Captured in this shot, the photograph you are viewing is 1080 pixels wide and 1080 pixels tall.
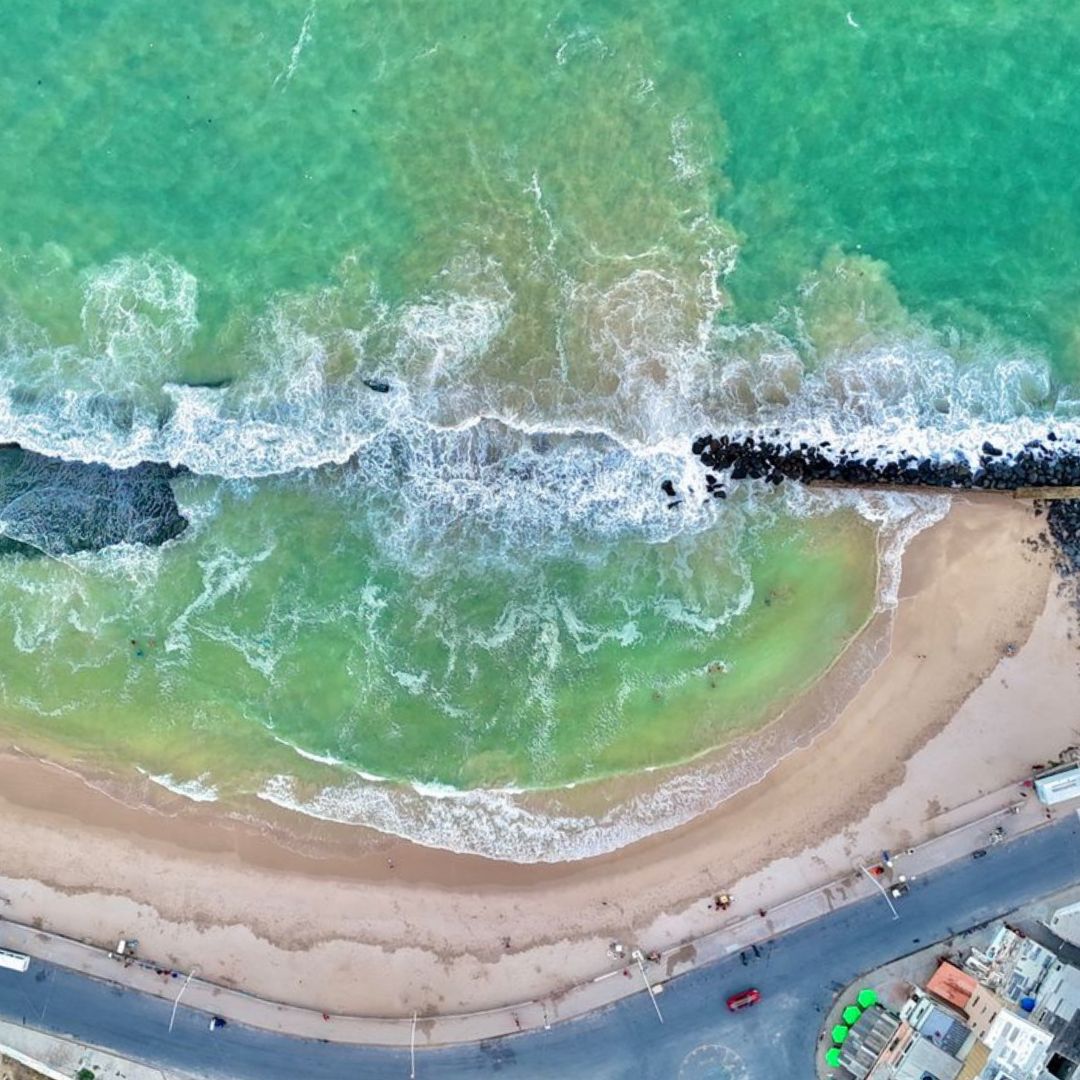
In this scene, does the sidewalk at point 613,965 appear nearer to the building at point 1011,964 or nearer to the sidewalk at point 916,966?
the sidewalk at point 916,966

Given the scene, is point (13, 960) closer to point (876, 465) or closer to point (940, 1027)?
point (940, 1027)

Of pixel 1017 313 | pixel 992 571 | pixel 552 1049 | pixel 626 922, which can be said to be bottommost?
pixel 552 1049

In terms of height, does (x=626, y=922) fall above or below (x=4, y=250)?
below

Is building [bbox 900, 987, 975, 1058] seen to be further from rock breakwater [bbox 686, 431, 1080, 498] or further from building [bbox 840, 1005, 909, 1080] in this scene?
rock breakwater [bbox 686, 431, 1080, 498]

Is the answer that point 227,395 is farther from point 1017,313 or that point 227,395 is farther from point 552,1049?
point 1017,313

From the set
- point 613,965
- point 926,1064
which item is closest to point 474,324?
point 613,965

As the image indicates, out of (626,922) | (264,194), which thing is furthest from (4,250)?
(626,922)
